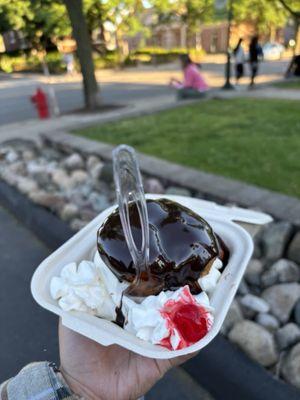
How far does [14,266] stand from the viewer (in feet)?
11.1

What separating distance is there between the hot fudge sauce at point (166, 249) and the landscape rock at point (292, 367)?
3.52 feet

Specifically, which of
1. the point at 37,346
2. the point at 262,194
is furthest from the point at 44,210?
the point at 262,194

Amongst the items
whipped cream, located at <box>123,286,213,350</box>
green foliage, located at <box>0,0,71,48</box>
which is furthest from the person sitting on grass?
whipped cream, located at <box>123,286,213,350</box>

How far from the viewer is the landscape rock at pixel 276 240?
8.99 feet

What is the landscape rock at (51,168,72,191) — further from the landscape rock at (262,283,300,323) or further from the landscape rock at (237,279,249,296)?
the landscape rock at (262,283,300,323)

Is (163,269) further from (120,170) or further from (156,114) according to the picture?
(156,114)

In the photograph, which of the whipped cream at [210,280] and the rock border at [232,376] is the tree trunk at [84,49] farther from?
the whipped cream at [210,280]

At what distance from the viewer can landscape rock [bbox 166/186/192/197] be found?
363 cm

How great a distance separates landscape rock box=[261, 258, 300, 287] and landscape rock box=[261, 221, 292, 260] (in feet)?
0.50

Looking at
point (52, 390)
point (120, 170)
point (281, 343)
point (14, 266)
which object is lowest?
point (14, 266)

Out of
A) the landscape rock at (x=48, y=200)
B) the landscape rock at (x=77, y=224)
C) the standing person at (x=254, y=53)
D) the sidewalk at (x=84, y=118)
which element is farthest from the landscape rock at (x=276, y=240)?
the standing person at (x=254, y=53)

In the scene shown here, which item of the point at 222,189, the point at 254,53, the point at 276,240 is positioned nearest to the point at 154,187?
the point at 222,189

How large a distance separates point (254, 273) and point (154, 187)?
1564 millimetres

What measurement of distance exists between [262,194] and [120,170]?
7.79ft
